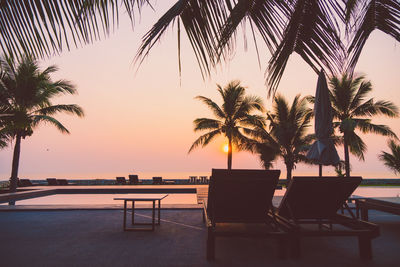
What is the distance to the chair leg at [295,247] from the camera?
300cm

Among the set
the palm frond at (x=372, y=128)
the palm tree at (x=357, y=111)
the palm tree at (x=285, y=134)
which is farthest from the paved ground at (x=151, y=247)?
the palm tree at (x=285, y=134)

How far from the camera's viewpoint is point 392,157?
50.2 ft

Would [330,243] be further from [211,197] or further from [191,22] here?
[191,22]

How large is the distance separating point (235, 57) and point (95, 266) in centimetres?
269

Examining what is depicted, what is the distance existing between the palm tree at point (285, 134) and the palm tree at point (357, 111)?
164 centimetres

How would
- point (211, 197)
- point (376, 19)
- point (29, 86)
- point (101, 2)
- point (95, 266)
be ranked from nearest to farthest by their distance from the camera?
point (101, 2) → point (376, 19) → point (95, 266) → point (211, 197) → point (29, 86)

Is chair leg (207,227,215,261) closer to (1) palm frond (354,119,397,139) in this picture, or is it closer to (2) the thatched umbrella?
(2) the thatched umbrella

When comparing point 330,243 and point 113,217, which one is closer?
point 330,243

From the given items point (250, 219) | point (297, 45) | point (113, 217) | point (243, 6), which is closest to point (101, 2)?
point (243, 6)

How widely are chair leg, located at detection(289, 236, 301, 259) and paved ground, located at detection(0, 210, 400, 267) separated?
9 centimetres

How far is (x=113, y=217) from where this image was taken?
17.9ft

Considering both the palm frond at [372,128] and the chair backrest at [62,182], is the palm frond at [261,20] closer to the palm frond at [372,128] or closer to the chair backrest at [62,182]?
the palm frond at [372,128]

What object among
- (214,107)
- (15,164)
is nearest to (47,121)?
(15,164)

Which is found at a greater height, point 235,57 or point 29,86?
point 29,86
